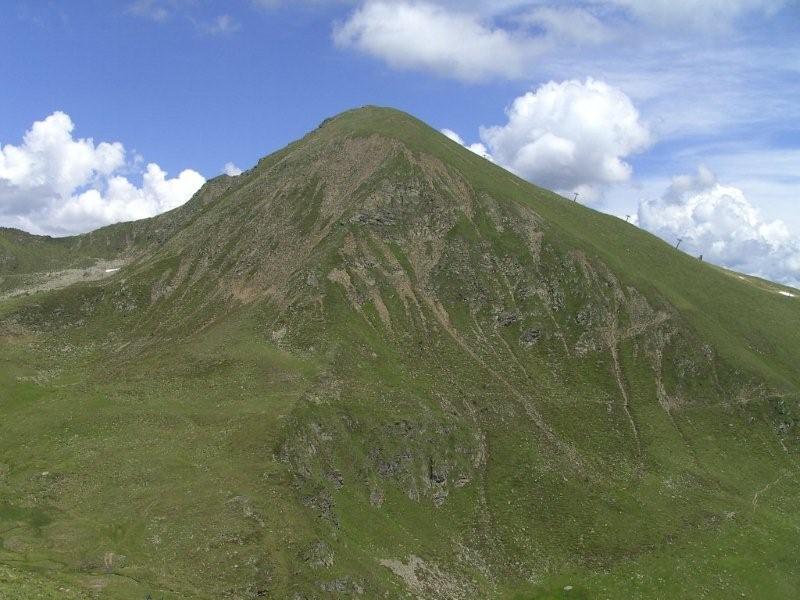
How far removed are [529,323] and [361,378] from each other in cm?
4100

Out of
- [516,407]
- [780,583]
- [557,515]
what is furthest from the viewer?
[516,407]

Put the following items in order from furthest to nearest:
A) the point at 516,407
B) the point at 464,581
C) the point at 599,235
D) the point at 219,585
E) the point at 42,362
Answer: the point at 599,235, the point at 42,362, the point at 516,407, the point at 464,581, the point at 219,585

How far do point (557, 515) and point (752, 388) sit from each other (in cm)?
5346

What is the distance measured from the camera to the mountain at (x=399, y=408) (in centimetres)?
5153

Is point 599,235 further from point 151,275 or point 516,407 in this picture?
point 151,275

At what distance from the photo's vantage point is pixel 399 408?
249 ft

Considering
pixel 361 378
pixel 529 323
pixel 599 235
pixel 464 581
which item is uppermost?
pixel 599 235

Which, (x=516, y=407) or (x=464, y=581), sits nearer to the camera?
(x=464, y=581)

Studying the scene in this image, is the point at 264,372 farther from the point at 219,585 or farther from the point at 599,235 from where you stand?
the point at 599,235

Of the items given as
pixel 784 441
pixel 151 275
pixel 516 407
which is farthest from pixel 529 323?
pixel 151 275

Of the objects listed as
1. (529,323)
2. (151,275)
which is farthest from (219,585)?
(151,275)

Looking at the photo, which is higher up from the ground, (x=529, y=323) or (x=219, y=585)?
(x=529, y=323)

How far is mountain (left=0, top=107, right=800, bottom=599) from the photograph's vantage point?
51.5 metres

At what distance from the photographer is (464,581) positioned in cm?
6000
